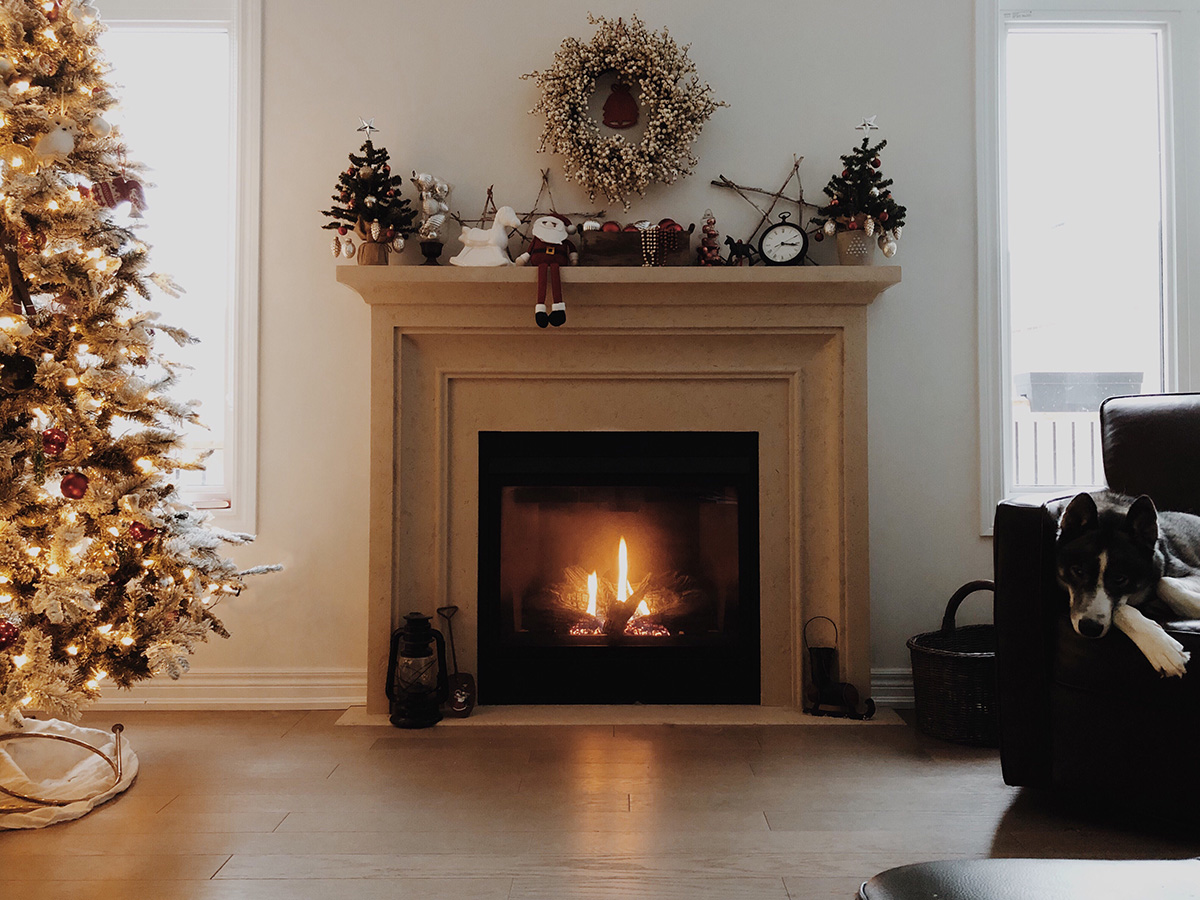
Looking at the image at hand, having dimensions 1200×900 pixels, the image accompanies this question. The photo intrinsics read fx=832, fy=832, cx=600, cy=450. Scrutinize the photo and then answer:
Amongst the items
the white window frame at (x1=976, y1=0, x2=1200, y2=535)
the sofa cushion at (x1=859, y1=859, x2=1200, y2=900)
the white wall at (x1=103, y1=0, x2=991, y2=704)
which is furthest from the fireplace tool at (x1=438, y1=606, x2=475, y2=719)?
the sofa cushion at (x1=859, y1=859, x2=1200, y2=900)

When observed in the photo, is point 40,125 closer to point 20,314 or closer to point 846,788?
point 20,314

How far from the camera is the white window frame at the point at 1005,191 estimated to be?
289 cm

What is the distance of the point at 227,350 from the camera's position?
2.94 m

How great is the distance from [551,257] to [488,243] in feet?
0.75

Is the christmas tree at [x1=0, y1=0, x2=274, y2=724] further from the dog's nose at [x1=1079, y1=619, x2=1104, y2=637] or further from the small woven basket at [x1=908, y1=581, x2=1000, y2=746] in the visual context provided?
the dog's nose at [x1=1079, y1=619, x2=1104, y2=637]

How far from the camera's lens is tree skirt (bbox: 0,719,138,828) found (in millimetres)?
1950

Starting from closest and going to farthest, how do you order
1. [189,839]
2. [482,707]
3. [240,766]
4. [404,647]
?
1. [189,839]
2. [240,766]
3. [404,647]
4. [482,707]

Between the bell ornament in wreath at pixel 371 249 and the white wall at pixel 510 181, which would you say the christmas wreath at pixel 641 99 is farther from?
the bell ornament in wreath at pixel 371 249

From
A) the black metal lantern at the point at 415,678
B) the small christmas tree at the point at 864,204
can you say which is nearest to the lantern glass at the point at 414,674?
the black metal lantern at the point at 415,678

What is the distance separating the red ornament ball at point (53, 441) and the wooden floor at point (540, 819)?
34.9 inches

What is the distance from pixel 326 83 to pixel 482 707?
221 cm

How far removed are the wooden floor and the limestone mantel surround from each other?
0.45 m

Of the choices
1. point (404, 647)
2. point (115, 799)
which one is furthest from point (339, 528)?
point (115, 799)

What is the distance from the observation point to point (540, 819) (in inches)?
76.9
